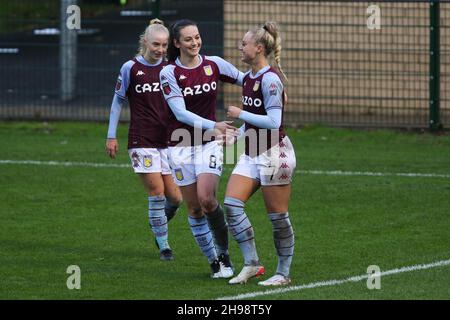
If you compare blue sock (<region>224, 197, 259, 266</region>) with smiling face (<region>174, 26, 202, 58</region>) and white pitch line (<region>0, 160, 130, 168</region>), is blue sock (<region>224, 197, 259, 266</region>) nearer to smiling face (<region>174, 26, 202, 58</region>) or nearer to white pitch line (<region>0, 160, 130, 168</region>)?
smiling face (<region>174, 26, 202, 58</region>)

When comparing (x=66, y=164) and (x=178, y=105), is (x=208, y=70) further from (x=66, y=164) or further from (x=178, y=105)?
(x=66, y=164)

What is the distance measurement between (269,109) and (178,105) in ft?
2.76

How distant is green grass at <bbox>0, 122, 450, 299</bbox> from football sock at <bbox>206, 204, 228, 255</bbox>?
1.00ft

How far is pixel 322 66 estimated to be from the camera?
65.7 ft

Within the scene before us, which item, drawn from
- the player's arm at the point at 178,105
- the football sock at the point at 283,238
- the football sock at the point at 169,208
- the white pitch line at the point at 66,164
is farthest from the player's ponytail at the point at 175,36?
the white pitch line at the point at 66,164

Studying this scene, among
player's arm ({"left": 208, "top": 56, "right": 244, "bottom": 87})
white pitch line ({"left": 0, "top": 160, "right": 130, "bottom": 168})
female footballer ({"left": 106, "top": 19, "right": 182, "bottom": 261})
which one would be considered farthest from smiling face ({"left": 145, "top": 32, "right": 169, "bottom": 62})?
white pitch line ({"left": 0, "top": 160, "right": 130, "bottom": 168})

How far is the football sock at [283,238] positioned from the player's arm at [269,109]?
2.41 feet

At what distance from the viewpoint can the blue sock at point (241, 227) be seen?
9.30 metres

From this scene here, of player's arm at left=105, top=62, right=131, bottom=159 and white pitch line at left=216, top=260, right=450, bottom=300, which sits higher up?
player's arm at left=105, top=62, right=131, bottom=159

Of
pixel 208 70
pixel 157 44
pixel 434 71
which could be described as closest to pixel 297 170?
pixel 434 71

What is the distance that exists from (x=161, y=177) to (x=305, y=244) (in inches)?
59.1

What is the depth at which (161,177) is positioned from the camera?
35.8ft

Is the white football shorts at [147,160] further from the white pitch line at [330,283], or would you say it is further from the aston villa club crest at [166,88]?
the white pitch line at [330,283]

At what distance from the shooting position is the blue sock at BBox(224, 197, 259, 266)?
30.5 ft
